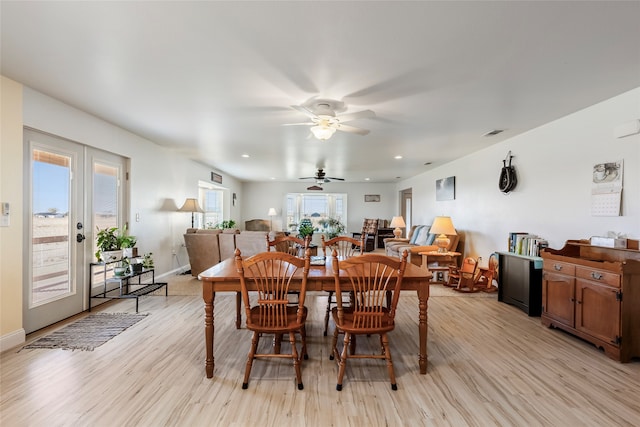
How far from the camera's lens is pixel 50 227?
3252 millimetres

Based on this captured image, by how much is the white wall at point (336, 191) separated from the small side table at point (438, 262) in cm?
553

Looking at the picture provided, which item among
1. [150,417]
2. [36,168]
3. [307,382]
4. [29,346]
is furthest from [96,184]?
[307,382]

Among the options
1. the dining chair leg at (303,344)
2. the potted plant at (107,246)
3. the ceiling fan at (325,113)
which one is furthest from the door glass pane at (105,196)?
the dining chair leg at (303,344)

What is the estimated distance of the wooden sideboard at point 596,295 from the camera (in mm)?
2504

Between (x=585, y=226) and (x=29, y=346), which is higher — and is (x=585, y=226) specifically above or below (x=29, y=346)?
above

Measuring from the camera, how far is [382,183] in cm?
1135

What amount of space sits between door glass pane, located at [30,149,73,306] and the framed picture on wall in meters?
6.58

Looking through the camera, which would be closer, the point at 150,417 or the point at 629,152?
the point at 150,417

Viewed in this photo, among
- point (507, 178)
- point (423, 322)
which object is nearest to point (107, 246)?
point (423, 322)

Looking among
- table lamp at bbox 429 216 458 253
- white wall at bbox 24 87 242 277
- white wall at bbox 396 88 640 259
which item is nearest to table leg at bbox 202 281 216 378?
white wall at bbox 24 87 242 277

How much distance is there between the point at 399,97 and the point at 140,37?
88.1 inches

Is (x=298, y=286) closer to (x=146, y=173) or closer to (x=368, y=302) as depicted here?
(x=368, y=302)

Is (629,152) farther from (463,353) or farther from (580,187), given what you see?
(463,353)

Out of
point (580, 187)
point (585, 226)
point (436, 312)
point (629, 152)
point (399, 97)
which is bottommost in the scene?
point (436, 312)
